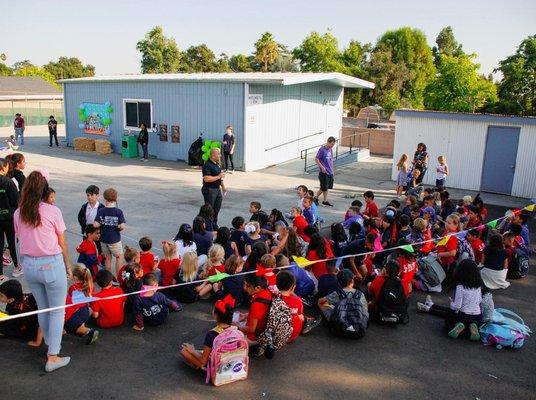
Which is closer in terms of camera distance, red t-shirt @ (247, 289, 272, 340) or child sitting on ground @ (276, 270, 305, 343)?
red t-shirt @ (247, 289, 272, 340)

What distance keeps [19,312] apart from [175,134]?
15.1 meters

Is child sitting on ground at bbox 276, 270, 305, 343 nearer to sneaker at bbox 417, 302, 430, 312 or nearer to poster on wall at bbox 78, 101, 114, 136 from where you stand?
sneaker at bbox 417, 302, 430, 312

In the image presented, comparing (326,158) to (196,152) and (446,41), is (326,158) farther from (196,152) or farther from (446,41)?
(446,41)

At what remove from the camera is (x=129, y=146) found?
20.7 meters

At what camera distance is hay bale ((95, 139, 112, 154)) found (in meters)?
21.7

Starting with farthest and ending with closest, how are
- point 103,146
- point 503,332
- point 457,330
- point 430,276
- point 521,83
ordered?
point 521,83
point 103,146
point 430,276
point 457,330
point 503,332

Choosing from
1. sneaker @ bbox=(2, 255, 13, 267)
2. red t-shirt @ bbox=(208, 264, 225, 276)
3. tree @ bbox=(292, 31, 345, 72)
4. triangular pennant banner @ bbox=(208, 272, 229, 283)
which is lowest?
sneaker @ bbox=(2, 255, 13, 267)

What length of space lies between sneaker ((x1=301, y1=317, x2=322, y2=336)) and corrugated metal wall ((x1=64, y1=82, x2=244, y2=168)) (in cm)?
1239

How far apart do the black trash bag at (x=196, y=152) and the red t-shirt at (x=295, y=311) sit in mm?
13343

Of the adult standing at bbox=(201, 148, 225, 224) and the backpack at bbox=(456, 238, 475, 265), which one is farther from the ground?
the adult standing at bbox=(201, 148, 225, 224)

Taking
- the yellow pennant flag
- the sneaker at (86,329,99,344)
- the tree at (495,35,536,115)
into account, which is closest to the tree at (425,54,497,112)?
the tree at (495,35,536,115)

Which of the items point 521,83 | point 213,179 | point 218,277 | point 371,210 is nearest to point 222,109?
point 213,179

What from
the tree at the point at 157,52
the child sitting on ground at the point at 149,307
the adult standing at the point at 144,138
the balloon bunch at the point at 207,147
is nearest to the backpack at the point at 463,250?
the child sitting on ground at the point at 149,307

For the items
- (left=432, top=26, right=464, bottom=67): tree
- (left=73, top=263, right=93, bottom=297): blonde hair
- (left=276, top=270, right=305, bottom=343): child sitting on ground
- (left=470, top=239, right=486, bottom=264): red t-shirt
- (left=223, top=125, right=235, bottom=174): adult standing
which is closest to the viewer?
(left=276, top=270, right=305, bottom=343): child sitting on ground
